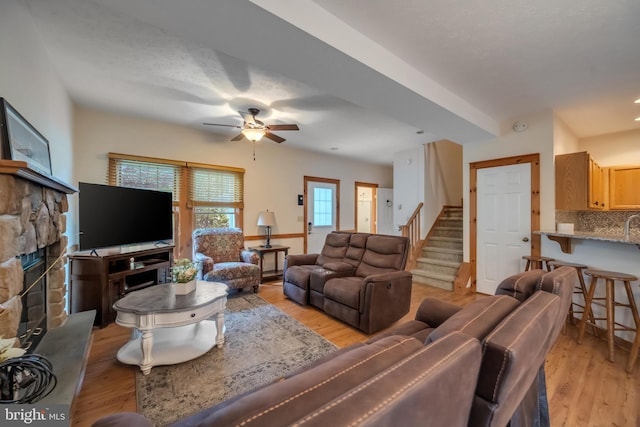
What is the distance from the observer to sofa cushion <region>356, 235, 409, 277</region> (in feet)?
10.6

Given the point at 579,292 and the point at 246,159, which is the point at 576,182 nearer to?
the point at 579,292

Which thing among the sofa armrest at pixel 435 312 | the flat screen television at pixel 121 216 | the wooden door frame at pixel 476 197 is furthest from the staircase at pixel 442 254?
the flat screen television at pixel 121 216

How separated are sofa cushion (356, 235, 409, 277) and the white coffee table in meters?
1.76

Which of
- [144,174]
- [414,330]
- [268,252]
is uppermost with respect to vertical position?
[144,174]

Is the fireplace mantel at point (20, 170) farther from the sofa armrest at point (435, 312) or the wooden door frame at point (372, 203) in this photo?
the wooden door frame at point (372, 203)

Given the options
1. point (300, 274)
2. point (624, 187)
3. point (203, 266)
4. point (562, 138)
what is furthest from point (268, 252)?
point (624, 187)

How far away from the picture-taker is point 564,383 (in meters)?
2.02

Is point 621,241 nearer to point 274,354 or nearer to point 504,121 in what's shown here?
point 504,121

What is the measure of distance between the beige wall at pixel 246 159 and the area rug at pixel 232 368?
259 centimetres

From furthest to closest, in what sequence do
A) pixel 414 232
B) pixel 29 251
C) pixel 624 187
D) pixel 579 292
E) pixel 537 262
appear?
pixel 414 232
pixel 624 187
pixel 537 262
pixel 579 292
pixel 29 251

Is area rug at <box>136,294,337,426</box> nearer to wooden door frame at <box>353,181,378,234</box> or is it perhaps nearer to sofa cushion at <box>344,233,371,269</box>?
sofa cushion at <box>344,233,371,269</box>

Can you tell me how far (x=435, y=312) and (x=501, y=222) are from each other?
8.97 ft

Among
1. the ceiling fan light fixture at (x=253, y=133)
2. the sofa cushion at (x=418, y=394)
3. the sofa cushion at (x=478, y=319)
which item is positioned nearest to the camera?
the sofa cushion at (x=418, y=394)

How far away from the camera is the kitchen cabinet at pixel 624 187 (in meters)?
3.95
